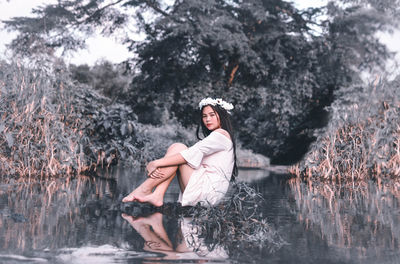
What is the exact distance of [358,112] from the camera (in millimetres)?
8305

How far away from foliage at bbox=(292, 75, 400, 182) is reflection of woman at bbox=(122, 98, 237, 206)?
4.00 m

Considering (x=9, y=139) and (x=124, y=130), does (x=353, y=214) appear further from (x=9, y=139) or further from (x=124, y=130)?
(x=124, y=130)

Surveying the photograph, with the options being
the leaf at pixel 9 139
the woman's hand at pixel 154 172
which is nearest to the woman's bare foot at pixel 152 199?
the woman's hand at pixel 154 172

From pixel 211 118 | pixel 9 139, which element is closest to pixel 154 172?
pixel 211 118

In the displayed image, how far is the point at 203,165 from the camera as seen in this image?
187 inches

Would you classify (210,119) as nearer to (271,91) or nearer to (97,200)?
(97,200)

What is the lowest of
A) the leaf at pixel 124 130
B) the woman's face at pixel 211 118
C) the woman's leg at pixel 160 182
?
the woman's leg at pixel 160 182

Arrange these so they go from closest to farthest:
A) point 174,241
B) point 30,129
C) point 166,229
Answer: point 174,241
point 166,229
point 30,129

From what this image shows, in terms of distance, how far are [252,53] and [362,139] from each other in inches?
292

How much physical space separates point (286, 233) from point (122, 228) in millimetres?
1254

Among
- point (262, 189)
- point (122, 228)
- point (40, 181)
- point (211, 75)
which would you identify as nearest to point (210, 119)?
point (122, 228)

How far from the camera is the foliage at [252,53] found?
52.0ft

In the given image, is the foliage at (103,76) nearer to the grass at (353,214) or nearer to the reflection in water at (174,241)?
the grass at (353,214)

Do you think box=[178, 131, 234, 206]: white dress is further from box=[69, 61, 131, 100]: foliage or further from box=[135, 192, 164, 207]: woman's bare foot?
box=[69, 61, 131, 100]: foliage
